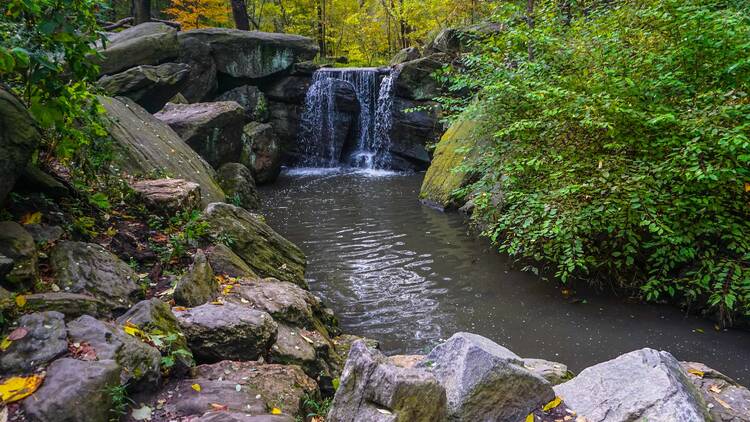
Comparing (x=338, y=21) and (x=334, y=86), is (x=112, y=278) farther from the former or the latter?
(x=338, y=21)

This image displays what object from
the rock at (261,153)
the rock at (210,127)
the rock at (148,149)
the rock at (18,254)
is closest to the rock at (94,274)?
the rock at (18,254)

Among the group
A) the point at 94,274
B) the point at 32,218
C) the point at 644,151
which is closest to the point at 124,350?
the point at 94,274

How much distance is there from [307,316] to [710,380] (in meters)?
3.25

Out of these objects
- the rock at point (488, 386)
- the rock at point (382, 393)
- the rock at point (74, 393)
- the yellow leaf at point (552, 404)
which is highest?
the rock at point (74, 393)

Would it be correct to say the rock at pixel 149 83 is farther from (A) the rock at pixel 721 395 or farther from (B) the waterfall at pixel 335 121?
(A) the rock at pixel 721 395

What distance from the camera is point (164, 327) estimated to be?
3.04 meters

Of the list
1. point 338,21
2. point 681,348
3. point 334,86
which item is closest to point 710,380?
point 681,348

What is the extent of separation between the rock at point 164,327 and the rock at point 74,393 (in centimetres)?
44

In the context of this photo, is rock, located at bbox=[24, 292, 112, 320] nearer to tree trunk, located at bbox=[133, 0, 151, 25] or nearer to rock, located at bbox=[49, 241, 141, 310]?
rock, located at bbox=[49, 241, 141, 310]

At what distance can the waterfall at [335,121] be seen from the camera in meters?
17.6

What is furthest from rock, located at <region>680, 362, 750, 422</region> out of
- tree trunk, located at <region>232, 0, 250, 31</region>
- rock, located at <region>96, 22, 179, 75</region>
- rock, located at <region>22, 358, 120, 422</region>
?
tree trunk, located at <region>232, 0, 250, 31</region>

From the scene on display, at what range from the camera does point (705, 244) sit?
518 cm

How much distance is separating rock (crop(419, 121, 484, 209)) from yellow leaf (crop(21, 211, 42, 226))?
7.67 meters

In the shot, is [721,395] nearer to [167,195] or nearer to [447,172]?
[167,195]
